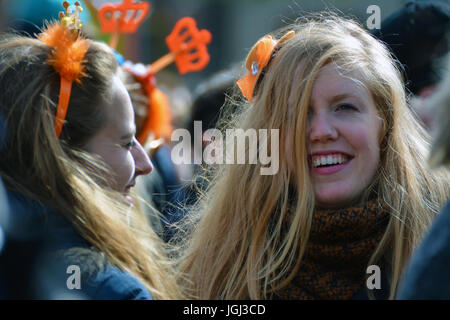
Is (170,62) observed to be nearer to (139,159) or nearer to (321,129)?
(139,159)

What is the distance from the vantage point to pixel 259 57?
6.66 feet

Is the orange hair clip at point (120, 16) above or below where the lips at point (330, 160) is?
above

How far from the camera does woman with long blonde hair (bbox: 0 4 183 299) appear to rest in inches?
61.4

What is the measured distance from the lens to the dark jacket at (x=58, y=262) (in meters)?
1.45

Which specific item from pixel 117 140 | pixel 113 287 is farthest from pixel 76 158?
pixel 113 287

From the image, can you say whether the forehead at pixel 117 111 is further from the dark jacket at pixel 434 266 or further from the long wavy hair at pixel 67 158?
the dark jacket at pixel 434 266

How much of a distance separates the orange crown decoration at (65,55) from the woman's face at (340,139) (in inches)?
30.8

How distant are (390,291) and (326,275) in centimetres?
Result: 20

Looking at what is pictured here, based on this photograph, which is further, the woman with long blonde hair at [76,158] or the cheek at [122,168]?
the cheek at [122,168]

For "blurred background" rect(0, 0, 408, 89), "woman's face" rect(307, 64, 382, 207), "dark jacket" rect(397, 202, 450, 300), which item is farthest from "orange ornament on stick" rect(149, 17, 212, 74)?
"blurred background" rect(0, 0, 408, 89)

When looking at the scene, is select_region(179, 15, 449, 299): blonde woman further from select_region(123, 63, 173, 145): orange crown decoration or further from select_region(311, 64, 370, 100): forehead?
select_region(123, 63, 173, 145): orange crown decoration

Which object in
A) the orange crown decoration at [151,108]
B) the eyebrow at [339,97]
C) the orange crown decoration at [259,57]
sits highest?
the orange crown decoration at [151,108]

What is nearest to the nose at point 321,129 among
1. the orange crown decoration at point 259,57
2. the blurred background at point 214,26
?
the orange crown decoration at point 259,57

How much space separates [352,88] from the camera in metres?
1.86
